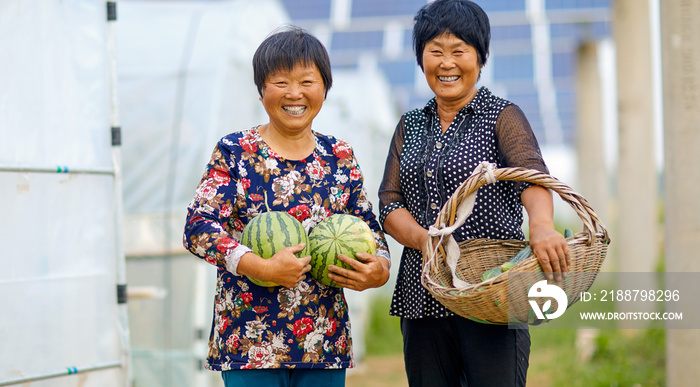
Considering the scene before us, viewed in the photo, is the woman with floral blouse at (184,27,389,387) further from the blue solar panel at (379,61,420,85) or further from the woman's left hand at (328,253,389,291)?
the blue solar panel at (379,61,420,85)

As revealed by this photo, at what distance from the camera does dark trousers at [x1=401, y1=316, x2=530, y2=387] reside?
299cm

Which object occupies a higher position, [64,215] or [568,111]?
[568,111]

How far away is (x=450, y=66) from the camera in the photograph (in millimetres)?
3074

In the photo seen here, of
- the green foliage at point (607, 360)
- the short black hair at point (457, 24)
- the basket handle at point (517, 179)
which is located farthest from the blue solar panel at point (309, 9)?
the basket handle at point (517, 179)

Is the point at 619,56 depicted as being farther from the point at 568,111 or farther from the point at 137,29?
the point at 568,111

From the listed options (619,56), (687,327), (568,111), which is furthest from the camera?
(568,111)

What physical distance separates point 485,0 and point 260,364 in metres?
11.6

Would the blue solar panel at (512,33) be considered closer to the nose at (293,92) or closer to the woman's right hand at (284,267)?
the nose at (293,92)

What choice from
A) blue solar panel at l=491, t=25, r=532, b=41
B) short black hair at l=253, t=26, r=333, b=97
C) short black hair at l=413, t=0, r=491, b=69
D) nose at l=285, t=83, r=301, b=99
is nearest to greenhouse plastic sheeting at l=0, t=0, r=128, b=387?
short black hair at l=253, t=26, r=333, b=97

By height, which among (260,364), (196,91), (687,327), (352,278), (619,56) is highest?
(619,56)

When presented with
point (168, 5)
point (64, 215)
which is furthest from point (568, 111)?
point (64, 215)

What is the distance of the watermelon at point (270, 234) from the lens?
2809 mm

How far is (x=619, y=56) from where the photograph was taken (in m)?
9.93

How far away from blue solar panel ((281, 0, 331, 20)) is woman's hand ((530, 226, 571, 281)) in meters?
11.3
